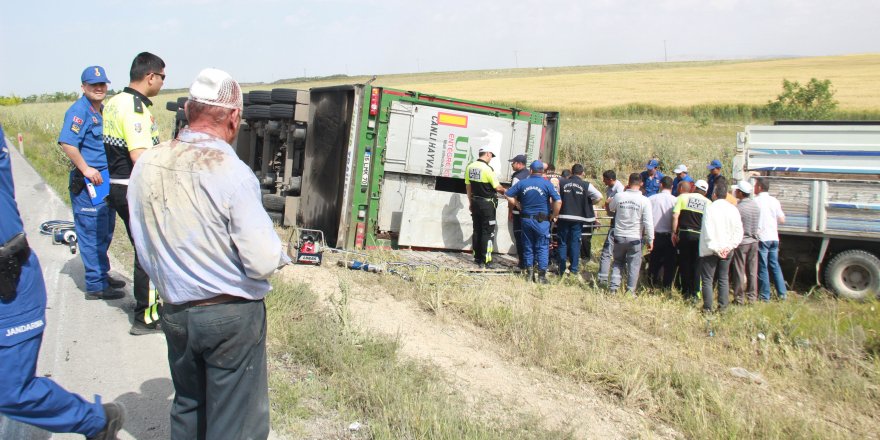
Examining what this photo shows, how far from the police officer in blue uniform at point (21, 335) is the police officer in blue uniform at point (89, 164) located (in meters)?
2.72

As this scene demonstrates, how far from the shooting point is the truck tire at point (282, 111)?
9852 mm

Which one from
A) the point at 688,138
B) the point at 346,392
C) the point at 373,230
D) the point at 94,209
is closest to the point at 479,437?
the point at 346,392

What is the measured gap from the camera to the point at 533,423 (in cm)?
395

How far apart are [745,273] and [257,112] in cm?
762

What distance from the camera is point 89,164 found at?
562cm

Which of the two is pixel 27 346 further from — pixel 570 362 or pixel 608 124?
pixel 608 124

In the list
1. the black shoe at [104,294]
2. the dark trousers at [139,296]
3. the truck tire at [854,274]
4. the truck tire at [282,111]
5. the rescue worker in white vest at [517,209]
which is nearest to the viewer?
the dark trousers at [139,296]

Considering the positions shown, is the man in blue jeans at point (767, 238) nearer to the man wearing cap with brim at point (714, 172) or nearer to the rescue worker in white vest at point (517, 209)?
the man wearing cap with brim at point (714, 172)

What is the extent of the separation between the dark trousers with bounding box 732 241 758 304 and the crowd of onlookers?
0.01m

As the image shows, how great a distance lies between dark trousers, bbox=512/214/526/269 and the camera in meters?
9.48

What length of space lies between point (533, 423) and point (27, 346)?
271 cm

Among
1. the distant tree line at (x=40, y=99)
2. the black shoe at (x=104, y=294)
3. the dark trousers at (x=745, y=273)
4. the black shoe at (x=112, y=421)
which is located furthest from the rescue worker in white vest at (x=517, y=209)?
the distant tree line at (x=40, y=99)

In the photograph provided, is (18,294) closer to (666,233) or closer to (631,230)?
(631,230)

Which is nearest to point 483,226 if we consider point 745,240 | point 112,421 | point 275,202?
point 275,202
